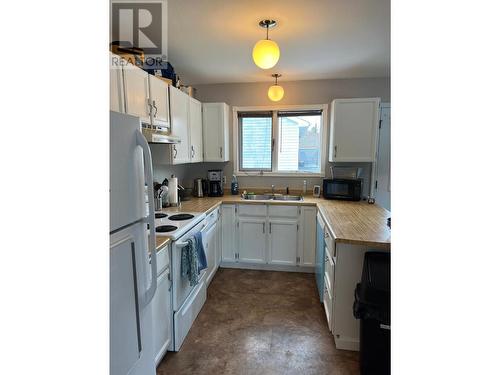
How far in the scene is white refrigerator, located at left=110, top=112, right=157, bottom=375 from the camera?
3.57ft

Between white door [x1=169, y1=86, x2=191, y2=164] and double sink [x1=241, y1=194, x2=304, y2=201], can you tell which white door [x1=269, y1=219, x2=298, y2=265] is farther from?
white door [x1=169, y1=86, x2=191, y2=164]

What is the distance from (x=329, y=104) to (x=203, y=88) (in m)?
1.81

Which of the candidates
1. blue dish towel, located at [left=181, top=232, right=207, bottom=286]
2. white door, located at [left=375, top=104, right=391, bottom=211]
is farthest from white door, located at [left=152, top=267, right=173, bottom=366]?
white door, located at [left=375, top=104, right=391, bottom=211]

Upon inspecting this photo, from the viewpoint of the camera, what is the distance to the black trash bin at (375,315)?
1.58 metres

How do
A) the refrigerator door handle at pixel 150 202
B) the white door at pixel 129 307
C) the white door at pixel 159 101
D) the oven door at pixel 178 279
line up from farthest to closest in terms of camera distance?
the white door at pixel 159 101 < the oven door at pixel 178 279 < the refrigerator door handle at pixel 150 202 < the white door at pixel 129 307

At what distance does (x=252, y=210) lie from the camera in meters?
3.38

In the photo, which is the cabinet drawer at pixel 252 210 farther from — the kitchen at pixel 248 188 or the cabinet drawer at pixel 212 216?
the cabinet drawer at pixel 212 216

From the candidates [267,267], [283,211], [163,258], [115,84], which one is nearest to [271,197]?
[283,211]

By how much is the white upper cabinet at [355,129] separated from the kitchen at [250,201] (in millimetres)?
12

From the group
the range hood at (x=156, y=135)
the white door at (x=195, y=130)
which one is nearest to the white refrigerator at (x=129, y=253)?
the range hood at (x=156, y=135)

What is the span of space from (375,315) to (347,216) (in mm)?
1135
